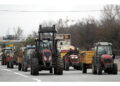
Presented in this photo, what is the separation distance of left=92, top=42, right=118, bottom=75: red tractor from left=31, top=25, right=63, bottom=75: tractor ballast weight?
3.17 m

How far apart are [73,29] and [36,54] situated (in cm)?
8889

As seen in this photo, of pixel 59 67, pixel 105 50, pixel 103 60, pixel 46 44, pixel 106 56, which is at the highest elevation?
pixel 46 44

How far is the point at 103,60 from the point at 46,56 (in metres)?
4.41

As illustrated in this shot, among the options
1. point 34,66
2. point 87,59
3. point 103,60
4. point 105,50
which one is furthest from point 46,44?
point 87,59

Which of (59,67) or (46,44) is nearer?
(59,67)

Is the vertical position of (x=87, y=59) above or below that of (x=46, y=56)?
below

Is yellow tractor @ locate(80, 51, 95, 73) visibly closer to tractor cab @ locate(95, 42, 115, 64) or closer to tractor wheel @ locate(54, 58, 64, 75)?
tractor cab @ locate(95, 42, 115, 64)

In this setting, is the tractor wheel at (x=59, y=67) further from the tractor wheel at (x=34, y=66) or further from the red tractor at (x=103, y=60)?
the red tractor at (x=103, y=60)

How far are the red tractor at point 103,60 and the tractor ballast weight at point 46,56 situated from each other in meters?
3.17

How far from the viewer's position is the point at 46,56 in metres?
38.2

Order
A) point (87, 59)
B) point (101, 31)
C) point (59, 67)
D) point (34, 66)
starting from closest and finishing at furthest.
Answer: point (34, 66) < point (59, 67) < point (87, 59) < point (101, 31)

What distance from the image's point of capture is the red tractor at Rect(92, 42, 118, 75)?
129ft

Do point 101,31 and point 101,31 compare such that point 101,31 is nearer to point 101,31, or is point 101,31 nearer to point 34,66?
point 101,31

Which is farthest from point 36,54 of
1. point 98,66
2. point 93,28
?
point 93,28
